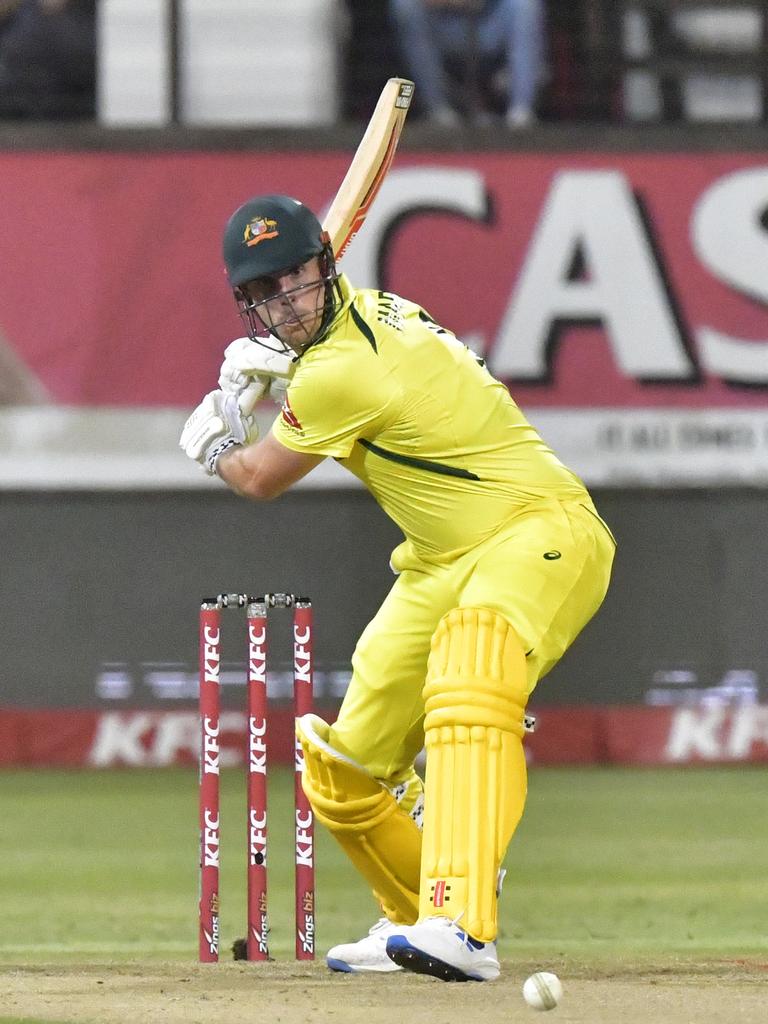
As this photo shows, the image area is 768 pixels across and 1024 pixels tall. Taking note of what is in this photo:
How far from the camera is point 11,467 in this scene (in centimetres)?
976

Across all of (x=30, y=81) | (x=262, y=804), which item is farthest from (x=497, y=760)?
(x=30, y=81)

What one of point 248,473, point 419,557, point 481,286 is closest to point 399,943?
point 419,557

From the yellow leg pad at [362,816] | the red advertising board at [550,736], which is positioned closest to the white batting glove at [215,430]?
the yellow leg pad at [362,816]

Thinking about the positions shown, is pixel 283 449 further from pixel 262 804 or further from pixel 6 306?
pixel 6 306

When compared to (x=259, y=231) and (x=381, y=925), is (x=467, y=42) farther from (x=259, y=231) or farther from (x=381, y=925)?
(x=381, y=925)

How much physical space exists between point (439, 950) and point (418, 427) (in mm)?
1116

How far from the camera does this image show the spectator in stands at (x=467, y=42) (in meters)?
9.97

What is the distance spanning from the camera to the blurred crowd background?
32.7ft

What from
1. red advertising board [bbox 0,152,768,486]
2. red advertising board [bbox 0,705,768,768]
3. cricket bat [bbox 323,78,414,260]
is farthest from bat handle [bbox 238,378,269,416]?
red advertising board [bbox 0,705,768,768]

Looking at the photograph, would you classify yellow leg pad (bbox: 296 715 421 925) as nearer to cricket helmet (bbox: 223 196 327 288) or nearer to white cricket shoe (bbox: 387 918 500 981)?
white cricket shoe (bbox: 387 918 500 981)

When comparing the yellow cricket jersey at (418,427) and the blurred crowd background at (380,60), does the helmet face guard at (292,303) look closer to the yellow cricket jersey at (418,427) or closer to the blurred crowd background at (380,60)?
the yellow cricket jersey at (418,427)

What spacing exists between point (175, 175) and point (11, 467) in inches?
61.8

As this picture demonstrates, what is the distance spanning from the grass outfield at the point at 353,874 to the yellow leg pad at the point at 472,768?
590 millimetres

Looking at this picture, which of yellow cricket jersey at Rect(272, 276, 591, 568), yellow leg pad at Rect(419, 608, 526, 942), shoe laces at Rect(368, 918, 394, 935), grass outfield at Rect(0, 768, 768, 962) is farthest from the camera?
grass outfield at Rect(0, 768, 768, 962)
